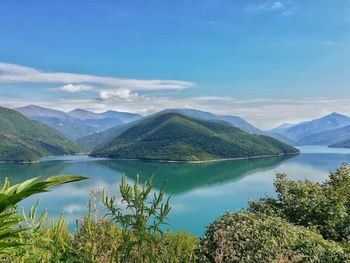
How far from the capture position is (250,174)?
97.7 m

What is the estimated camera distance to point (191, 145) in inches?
5773

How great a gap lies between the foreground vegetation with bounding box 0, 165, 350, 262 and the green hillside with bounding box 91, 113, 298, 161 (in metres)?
118

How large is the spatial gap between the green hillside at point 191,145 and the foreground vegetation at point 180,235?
387 feet

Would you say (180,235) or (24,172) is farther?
(24,172)

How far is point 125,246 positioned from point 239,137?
168m

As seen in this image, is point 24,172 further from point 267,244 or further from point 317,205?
point 267,244

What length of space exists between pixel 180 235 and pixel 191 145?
139074mm

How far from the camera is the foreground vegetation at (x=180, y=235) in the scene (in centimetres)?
283

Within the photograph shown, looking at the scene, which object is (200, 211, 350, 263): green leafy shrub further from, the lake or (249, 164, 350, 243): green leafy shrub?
the lake

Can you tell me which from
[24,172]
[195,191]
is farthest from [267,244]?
[24,172]

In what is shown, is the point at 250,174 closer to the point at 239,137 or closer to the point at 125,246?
the point at 239,137

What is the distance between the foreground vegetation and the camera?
111 inches

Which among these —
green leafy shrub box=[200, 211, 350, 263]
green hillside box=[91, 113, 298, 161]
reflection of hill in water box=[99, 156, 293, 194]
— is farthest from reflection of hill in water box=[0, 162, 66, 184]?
green leafy shrub box=[200, 211, 350, 263]

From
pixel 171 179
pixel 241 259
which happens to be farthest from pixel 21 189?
pixel 171 179
